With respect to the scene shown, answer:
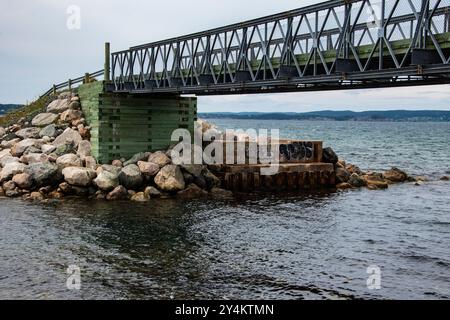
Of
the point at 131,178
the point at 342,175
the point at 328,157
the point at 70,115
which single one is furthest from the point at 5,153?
the point at 342,175

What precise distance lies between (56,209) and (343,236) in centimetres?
1525

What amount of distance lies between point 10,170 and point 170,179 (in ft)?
33.3

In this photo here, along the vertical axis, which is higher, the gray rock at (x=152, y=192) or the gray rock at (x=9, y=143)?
the gray rock at (x=9, y=143)

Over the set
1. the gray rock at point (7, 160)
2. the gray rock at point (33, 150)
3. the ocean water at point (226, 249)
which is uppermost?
the gray rock at point (33, 150)

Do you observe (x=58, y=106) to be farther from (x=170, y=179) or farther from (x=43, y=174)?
(x=170, y=179)

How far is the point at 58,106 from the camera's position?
45031mm

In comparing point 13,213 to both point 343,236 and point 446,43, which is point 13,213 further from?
point 446,43

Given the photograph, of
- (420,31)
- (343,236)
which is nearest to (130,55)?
(343,236)

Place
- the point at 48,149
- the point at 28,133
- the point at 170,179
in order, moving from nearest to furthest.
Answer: the point at 170,179
the point at 48,149
the point at 28,133

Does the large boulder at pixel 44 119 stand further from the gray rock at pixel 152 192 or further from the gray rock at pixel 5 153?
the gray rock at pixel 152 192

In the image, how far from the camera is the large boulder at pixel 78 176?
33.4 metres

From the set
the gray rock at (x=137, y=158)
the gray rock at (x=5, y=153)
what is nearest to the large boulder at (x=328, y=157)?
the gray rock at (x=137, y=158)

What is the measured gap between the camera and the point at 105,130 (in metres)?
38.2

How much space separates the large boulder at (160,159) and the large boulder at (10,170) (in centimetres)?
817
